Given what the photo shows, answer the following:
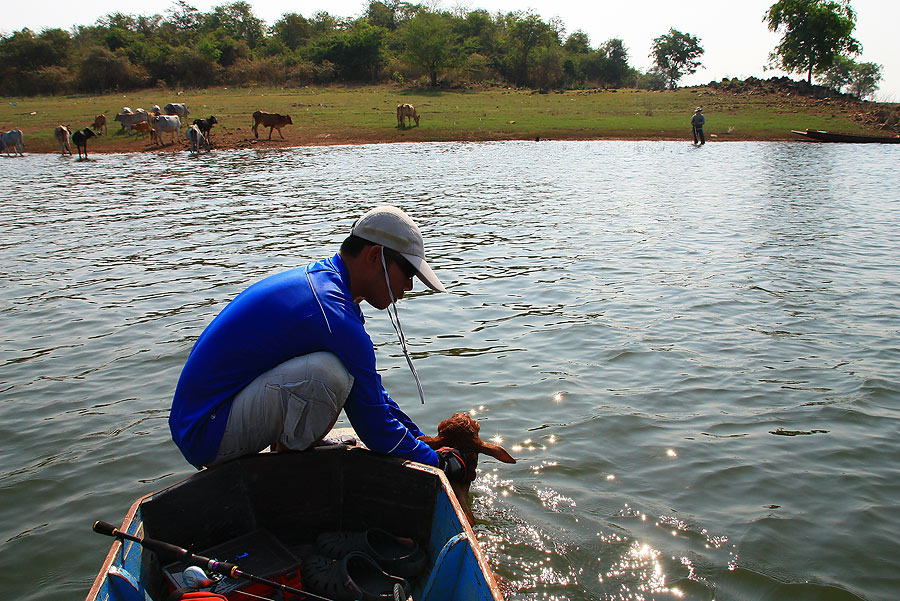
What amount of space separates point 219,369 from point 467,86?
168 ft

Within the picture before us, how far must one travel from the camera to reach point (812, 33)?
2116 inches

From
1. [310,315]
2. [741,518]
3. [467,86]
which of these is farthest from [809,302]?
[467,86]

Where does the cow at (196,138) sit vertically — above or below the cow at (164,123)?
below

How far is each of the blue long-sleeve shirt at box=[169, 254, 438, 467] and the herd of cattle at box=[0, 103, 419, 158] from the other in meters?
25.5

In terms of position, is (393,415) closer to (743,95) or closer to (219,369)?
(219,369)

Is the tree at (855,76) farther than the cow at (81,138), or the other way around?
the tree at (855,76)

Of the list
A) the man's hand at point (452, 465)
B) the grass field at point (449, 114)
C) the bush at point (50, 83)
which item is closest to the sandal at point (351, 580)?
the man's hand at point (452, 465)

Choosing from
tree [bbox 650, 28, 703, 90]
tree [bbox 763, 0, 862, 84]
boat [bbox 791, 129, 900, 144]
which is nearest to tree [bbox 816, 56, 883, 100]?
tree [bbox 650, 28, 703, 90]

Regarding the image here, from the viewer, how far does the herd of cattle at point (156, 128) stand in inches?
1046

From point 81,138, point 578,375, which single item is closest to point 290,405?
point 578,375

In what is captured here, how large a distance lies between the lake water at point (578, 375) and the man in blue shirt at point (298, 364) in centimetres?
128

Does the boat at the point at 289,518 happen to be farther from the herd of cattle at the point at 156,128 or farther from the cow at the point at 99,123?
the cow at the point at 99,123

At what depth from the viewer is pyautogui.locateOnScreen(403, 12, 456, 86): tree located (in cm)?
5003

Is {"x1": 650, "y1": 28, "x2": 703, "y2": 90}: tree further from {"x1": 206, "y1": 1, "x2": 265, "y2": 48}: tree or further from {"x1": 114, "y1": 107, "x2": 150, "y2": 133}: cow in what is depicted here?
{"x1": 114, "y1": 107, "x2": 150, "y2": 133}: cow
